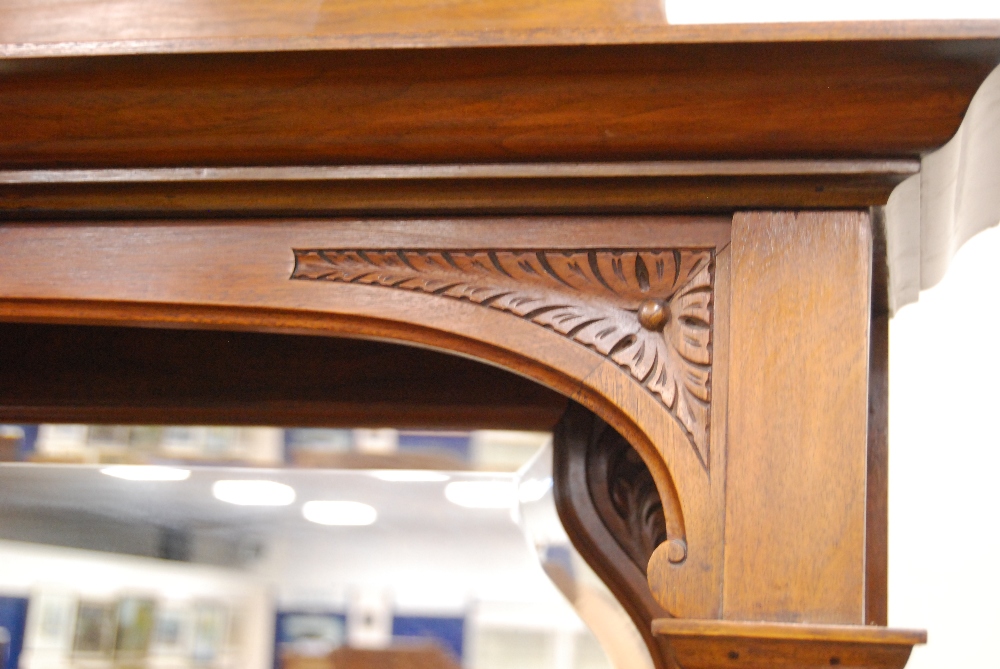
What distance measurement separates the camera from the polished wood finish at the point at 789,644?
1.81ft

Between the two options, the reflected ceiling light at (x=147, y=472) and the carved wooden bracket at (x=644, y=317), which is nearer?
the carved wooden bracket at (x=644, y=317)

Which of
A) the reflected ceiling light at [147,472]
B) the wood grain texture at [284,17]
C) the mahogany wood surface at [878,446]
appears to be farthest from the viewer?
the reflected ceiling light at [147,472]

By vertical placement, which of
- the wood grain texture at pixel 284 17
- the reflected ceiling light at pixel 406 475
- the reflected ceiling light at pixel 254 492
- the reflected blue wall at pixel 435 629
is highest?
the wood grain texture at pixel 284 17

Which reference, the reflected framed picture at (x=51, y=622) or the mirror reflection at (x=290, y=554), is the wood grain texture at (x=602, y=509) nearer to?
the mirror reflection at (x=290, y=554)

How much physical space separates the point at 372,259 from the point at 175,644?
2.09 ft

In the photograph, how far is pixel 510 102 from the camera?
22.7 inches

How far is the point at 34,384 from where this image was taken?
1149 mm

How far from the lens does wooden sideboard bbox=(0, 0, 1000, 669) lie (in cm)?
55

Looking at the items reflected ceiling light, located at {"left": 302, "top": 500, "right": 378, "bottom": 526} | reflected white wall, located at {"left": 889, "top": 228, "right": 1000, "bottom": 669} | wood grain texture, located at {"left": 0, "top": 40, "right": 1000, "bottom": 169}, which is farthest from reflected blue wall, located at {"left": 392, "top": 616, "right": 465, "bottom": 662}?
wood grain texture, located at {"left": 0, "top": 40, "right": 1000, "bottom": 169}

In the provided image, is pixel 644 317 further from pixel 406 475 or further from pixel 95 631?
pixel 95 631

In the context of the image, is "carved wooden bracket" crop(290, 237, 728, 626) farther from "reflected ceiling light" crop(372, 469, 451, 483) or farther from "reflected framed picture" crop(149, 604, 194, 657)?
"reflected framed picture" crop(149, 604, 194, 657)

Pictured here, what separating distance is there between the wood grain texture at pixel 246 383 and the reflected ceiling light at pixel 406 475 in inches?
2.0

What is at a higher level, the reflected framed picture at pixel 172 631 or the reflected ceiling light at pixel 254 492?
the reflected ceiling light at pixel 254 492

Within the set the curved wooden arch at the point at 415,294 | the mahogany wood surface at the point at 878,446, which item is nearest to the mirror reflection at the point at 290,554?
the mahogany wood surface at the point at 878,446
